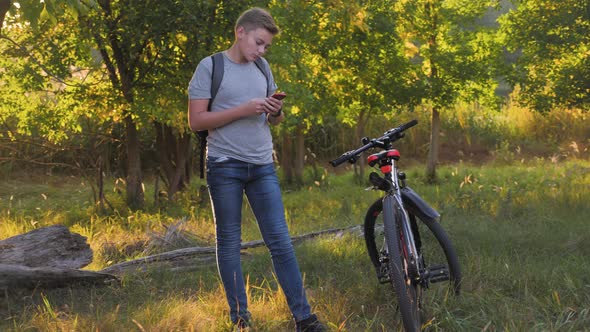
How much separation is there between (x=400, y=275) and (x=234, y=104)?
1.38 m

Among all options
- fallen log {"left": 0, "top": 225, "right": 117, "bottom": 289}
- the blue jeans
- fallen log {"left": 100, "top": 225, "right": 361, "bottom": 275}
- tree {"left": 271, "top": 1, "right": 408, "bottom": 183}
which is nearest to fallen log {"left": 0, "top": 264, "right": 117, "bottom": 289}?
fallen log {"left": 0, "top": 225, "right": 117, "bottom": 289}

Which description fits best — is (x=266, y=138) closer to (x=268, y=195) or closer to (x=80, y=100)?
(x=268, y=195)

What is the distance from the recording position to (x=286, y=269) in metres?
4.32

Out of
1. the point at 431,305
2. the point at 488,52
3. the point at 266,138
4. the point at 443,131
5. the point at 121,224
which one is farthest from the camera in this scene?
the point at 443,131

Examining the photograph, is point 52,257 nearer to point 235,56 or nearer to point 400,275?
point 235,56

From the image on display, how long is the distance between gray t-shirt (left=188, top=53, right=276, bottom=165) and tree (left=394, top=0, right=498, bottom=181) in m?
9.91

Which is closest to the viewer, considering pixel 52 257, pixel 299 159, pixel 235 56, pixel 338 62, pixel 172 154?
pixel 235 56

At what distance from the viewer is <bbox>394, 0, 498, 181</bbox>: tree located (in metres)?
13.8

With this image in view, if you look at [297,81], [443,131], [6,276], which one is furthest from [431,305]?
[443,131]

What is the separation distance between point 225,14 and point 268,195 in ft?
20.1

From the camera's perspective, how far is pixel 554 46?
11023 millimetres

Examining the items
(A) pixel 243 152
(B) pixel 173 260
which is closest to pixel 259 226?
(A) pixel 243 152

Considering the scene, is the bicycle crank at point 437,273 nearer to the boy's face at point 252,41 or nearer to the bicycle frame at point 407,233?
the bicycle frame at point 407,233

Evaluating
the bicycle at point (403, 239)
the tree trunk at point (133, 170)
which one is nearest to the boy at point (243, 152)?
the bicycle at point (403, 239)
